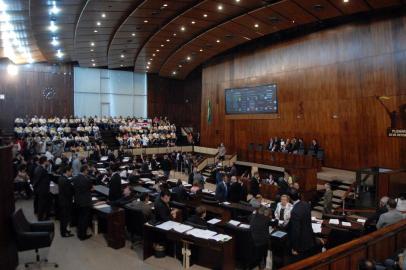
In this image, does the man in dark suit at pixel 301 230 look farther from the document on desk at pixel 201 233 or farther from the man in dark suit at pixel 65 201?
the man in dark suit at pixel 65 201

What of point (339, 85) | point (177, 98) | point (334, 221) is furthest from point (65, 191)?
point (177, 98)

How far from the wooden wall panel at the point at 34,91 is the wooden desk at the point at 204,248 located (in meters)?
16.8

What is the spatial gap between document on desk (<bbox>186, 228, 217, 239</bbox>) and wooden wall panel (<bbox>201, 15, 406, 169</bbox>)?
9.70 m

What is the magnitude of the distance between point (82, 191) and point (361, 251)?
5.61 metres

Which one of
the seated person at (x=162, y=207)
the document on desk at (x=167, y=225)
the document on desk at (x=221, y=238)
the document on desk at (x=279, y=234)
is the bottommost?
the document on desk at (x=279, y=234)

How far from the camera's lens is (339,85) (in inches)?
557

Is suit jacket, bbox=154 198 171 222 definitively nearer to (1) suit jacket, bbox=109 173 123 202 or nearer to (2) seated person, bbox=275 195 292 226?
(1) suit jacket, bbox=109 173 123 202

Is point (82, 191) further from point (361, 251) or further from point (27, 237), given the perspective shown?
point (361, 251)

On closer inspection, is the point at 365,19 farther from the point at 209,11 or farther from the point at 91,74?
the point at 91,74

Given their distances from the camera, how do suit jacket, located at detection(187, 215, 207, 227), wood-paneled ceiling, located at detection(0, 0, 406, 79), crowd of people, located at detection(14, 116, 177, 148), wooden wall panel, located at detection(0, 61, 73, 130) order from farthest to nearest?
wooden wall panel, located at detection(0, 61, 73, 130) < crowd of people, located at detection(14, 116, 177, 148) < wood-paneled ceiling, located at detection(0, 0, 406, 79) < suit jacket, located at detection(187, 215, 207, 227)

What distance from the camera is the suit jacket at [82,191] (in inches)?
277

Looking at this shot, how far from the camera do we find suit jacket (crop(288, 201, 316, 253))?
5.33 meters

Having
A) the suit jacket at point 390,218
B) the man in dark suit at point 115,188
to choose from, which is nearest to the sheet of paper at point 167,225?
the man in dark suit at point 115,188

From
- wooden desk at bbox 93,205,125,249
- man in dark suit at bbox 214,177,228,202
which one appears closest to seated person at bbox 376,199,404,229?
man in dark suit at bbox 214,177,228,202
